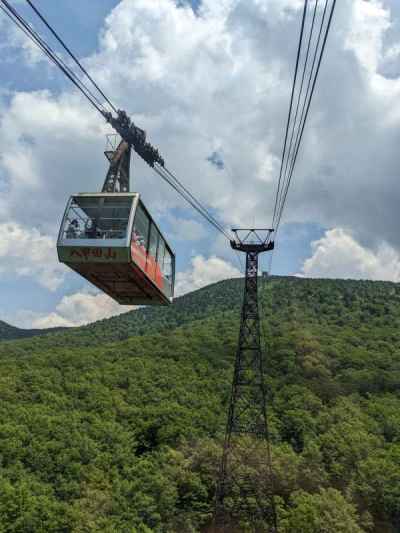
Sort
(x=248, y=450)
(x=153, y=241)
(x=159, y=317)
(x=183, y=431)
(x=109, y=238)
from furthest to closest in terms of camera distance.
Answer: (x=159, y=317) → (x=183, y=431) → (x=248, y=450) → (x=153, y=241) → (x=109, y=238)

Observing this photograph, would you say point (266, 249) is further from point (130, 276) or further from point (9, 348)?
point (9, 348)

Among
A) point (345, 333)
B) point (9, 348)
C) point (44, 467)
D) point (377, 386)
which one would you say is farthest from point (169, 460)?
point (9, 348)

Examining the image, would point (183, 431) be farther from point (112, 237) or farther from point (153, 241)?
point (112, 237)

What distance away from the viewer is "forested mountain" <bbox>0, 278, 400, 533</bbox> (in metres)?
38.8

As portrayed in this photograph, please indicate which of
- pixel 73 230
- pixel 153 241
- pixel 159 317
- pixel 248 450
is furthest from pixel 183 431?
pixel 159 317

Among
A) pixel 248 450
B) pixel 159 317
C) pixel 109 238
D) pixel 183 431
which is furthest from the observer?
pixel 159 317

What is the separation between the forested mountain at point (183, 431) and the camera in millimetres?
38844

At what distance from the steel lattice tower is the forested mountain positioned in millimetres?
1624

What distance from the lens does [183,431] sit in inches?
2165

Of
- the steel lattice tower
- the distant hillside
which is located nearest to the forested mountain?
the steel lattice tower

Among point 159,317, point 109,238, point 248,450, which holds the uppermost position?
point 159,317

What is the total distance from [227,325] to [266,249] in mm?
81663

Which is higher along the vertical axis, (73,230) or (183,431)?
(73,230)

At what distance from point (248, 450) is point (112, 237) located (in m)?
35.3
